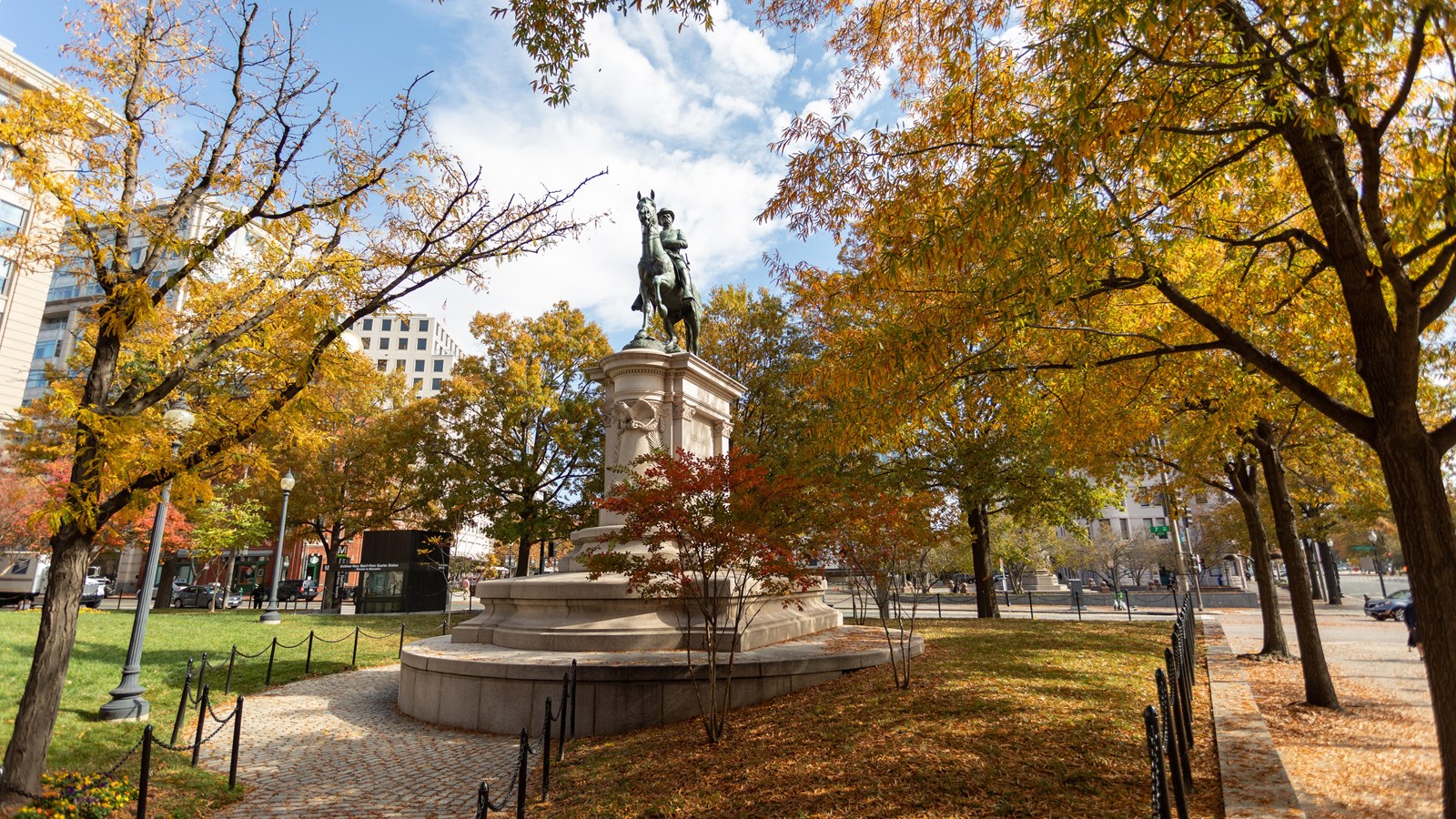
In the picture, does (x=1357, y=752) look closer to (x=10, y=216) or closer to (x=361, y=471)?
(x=361, y=471)

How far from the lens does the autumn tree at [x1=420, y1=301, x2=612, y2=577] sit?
93.9 ft

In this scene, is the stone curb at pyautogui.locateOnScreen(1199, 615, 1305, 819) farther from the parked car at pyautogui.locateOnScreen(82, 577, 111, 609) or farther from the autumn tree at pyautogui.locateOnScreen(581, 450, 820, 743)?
the parked car at pyautogui.locateOnScreen(82, 577, 111, 609)

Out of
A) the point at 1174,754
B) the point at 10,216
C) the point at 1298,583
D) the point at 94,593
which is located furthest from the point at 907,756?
the point at 10,216

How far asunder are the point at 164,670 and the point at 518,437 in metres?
16.9

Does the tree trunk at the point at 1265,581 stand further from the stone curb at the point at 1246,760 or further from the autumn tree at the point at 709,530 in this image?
the autumn tree at the point at 709,530

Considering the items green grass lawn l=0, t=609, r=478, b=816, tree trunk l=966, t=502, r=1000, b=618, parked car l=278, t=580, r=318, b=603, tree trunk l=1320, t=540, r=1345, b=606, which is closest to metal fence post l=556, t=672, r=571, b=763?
green grass lawn l=0, t=609, r=478, b=816

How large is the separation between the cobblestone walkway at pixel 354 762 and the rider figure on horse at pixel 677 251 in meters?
9.75

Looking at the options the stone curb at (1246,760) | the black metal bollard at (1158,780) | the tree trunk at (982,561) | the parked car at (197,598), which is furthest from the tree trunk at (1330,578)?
the parked car at (197,598)

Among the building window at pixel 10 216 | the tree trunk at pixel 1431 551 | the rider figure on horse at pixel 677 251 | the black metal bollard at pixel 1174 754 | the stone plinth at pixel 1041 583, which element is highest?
the building window at pixel 10 216

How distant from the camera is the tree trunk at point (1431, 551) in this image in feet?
14.6

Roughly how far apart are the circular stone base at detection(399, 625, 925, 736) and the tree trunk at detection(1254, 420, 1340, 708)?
576cm

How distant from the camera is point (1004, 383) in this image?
800cm

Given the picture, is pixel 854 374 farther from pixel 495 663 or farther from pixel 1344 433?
pixel 1344 433

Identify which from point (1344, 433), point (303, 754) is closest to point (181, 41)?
point (303, 754)
